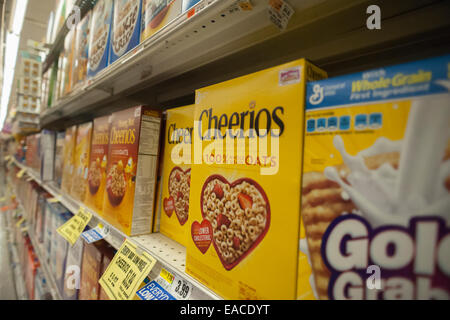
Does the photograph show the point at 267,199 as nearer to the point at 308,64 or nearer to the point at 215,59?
the point at 308,64

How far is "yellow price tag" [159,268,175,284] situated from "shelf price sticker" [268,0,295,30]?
2.28 feet

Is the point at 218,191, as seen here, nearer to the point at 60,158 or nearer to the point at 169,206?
the point at 169,206

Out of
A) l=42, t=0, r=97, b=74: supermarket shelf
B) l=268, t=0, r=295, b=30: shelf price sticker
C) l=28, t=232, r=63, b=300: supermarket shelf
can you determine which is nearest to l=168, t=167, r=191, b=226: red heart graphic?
l=268, t=0, r=295, b=30: shelf price sticker

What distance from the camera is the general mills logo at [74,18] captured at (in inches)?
66.6

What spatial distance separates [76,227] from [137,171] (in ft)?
1.78

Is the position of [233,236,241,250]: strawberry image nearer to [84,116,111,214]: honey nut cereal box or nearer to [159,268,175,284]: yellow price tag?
A: [159,268,175,284]: yellow price tag

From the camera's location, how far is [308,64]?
1.40 feet

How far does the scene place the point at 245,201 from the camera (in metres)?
0.50

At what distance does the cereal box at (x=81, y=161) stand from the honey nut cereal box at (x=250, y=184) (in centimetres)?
107

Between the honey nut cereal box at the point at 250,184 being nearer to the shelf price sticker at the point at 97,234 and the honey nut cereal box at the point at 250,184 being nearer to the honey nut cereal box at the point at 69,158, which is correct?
the shelf price sticker at the point at 97,234

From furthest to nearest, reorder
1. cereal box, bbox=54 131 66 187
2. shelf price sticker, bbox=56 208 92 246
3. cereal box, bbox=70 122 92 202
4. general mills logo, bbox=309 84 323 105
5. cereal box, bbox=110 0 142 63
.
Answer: cereal box, bbox=54 131 66 187
cereal box, bbox=70 122 92 202
shelf price sticker, bbox=56 208 92 246
cereal box, bbox=110 0 142 63
general mills logo, bbox=309 84 323 105

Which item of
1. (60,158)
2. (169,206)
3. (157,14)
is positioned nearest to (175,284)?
(169,206)

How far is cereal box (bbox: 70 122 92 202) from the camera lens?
1.42 m

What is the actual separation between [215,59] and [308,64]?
513 millimetres
